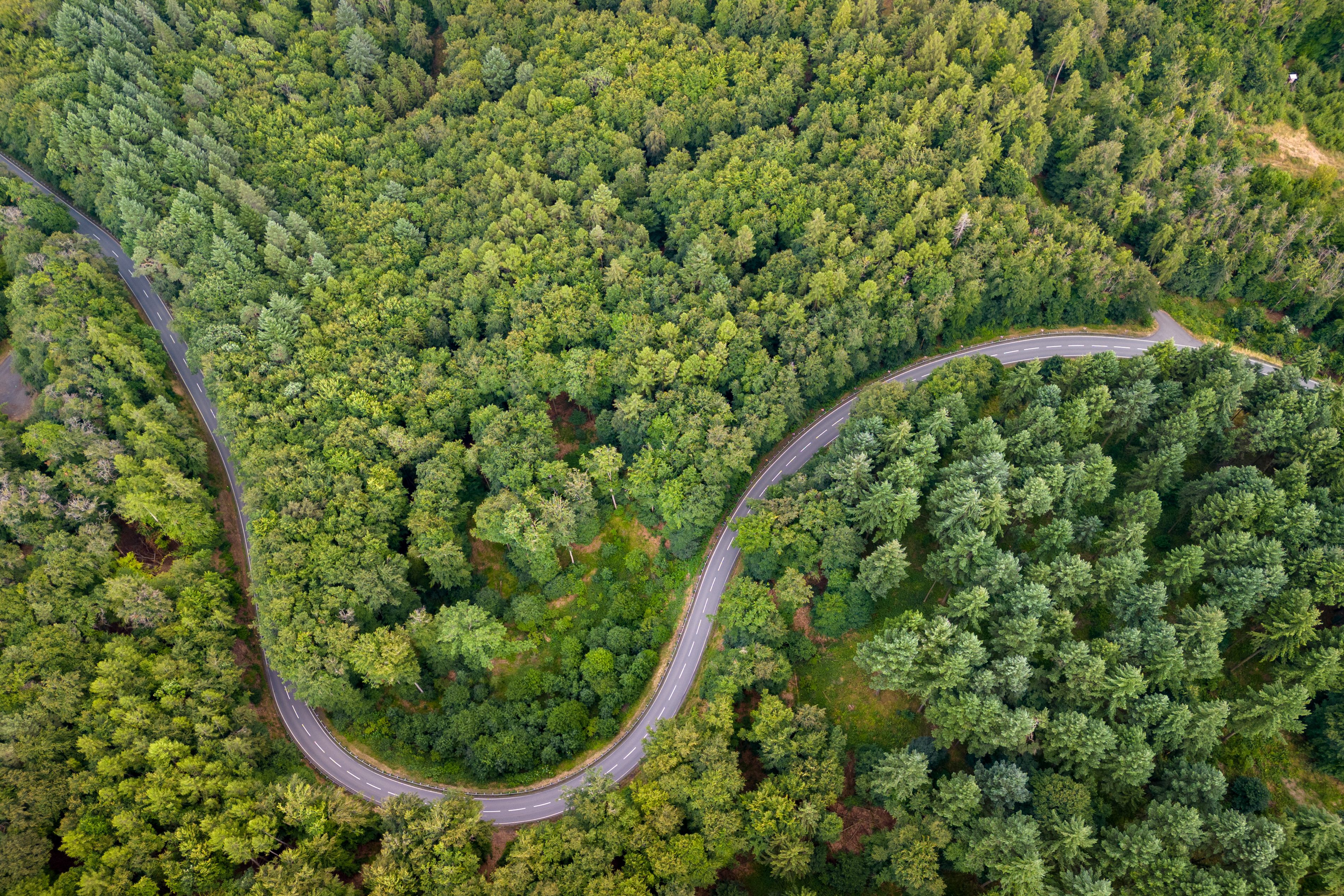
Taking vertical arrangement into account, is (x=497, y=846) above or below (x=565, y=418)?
below

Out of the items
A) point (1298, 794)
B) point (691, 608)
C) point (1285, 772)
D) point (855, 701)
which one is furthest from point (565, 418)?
point (1298, 794)

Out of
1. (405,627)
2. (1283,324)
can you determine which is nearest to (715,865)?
(405,627)

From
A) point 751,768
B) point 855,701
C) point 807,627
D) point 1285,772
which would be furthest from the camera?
point 807,627

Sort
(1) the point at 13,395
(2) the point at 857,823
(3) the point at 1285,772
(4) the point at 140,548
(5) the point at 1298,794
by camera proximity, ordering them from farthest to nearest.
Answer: (1) the point at 13,395, (4) the point at 140,548, (2) the point at 857,823, (3) the point at 1285,772, (5) the point at 1298,794

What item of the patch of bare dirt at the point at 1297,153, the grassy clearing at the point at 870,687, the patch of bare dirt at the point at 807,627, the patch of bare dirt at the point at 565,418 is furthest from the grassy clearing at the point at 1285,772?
the patch of bare dirt at the point at 1297,153

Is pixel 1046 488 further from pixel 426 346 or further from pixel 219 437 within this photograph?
pixel 219 437

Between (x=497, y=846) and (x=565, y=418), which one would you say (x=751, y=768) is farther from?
(x=565, y=418)

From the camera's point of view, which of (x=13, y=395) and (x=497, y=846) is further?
(x=13, y=395)
